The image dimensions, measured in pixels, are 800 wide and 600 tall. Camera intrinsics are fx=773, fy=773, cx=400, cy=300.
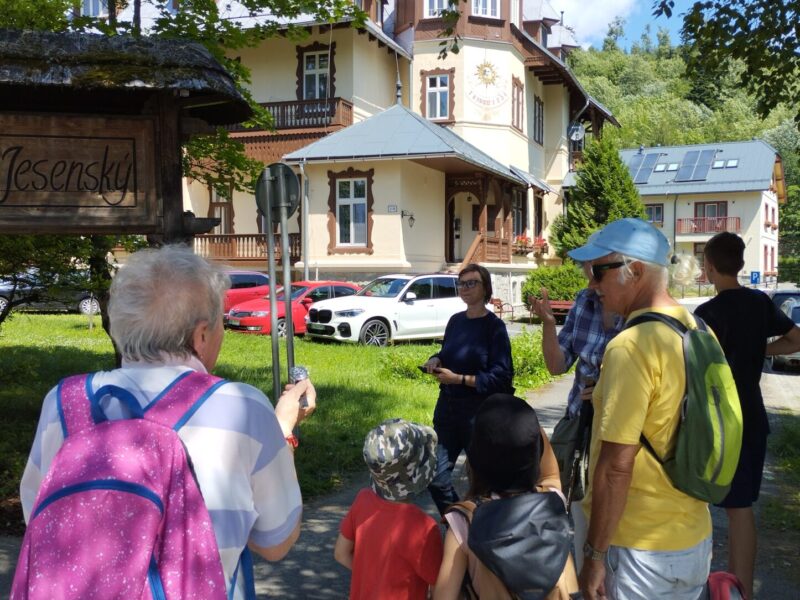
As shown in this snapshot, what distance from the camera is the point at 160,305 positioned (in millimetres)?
1999

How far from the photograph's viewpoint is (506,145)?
101ft

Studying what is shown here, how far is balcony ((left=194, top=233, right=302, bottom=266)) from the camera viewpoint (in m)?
27.2

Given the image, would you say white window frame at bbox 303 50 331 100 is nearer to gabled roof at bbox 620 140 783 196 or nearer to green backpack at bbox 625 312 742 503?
green backpack at bbox 625 312 742 503

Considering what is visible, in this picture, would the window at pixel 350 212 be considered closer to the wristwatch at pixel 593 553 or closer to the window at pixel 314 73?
the window at pixel 314 73

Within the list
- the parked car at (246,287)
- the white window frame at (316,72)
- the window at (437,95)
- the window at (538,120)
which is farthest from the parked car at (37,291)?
the window at (538,120)

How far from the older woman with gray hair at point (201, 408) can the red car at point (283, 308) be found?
1573cm

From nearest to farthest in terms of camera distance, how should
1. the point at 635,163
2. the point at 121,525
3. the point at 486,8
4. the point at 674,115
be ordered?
the point at 121,525
the point at 486,8
the point at 635,163
the point at 674,115

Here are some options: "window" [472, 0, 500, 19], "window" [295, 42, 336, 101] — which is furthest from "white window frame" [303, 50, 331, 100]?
"window" [472, 0, 500, 19]

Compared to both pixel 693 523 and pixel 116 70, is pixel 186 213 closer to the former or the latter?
pixel 116 70

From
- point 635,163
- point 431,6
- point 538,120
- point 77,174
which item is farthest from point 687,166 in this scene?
point 77,174

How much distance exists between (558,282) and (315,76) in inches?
454

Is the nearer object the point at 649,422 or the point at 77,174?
the point at 649,422

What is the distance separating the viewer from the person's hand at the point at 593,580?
260 centimetres

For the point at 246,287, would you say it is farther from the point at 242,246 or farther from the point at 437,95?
the point at 437,95
